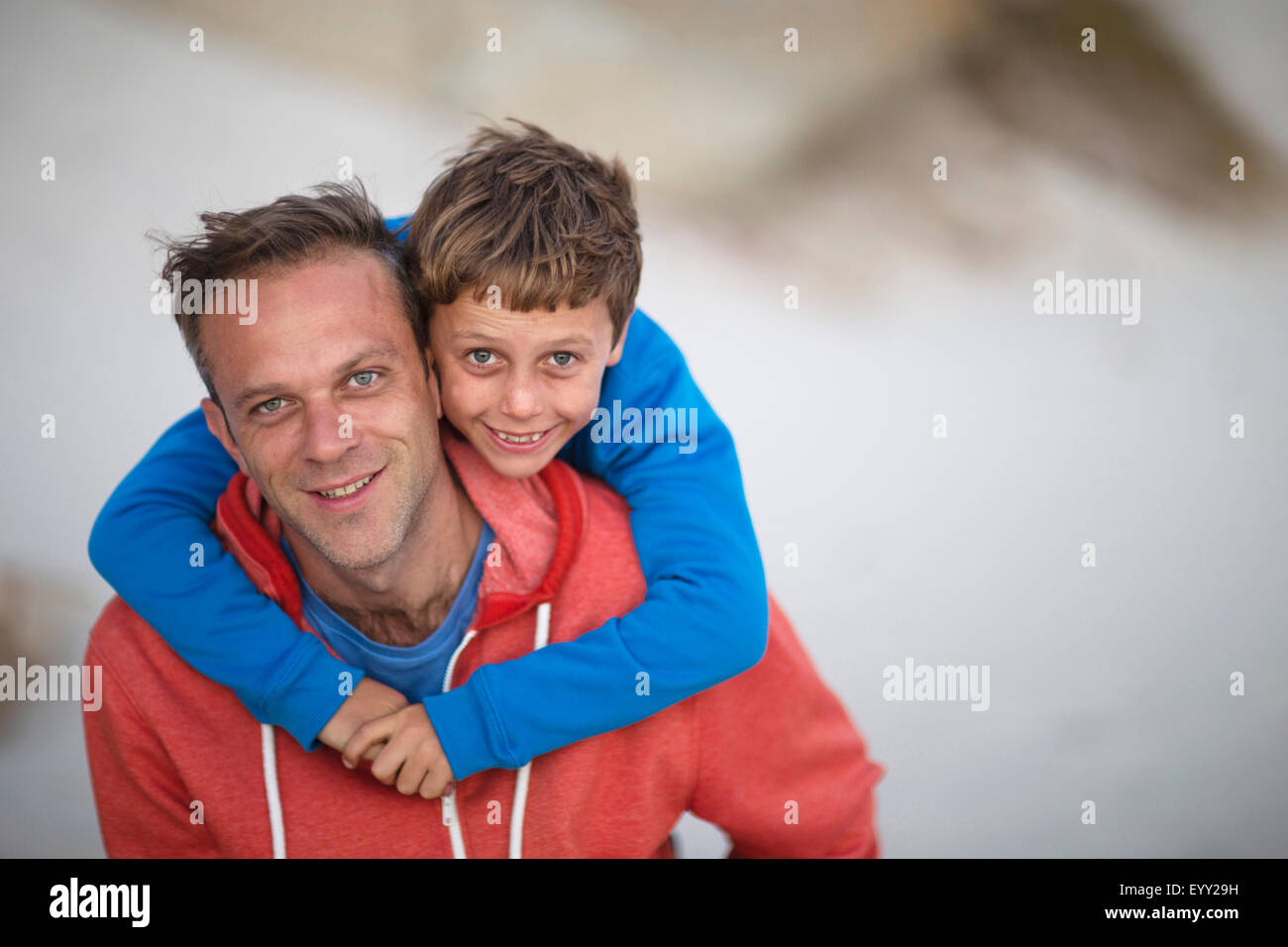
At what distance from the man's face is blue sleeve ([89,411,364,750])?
12cm

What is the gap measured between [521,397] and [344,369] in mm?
247

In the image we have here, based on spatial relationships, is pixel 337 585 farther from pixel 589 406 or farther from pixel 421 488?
pixel 589 406

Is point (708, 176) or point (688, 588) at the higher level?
point (708, 176)

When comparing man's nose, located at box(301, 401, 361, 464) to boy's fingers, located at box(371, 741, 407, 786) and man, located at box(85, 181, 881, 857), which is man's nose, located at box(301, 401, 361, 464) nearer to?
man, located at box(85, 181, 881, 857)

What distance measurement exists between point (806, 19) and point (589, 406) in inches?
49.7

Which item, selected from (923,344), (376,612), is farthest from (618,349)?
(923,344)

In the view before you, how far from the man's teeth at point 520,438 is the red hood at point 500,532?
93 millimetres

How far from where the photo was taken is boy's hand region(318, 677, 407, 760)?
151 centimetres

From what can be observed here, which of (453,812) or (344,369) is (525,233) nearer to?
(344,369)

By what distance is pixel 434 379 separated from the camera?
1.65 meters

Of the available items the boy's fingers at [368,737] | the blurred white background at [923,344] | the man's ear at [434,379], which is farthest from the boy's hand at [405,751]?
the blurred white background at [923,344]
